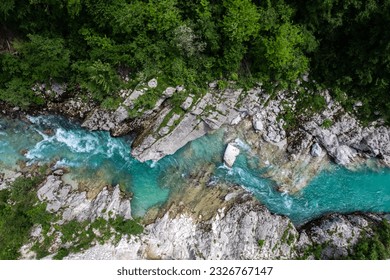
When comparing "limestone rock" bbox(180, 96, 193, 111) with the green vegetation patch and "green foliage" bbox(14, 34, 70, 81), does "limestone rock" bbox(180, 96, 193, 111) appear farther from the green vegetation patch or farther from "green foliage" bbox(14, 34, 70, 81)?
the green vegetation patch

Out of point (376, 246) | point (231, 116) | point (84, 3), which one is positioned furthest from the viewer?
point (231, 116)

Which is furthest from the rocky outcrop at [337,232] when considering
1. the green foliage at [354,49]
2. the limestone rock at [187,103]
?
the limestone rock at [187,103]

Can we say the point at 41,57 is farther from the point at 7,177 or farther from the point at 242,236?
the point at 242,236

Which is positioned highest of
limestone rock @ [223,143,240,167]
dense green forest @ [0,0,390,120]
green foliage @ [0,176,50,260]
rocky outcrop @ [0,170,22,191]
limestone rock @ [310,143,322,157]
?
dense green forest @ [0,0,390,120]

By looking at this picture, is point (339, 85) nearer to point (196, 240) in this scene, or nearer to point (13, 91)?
point (196, 240)

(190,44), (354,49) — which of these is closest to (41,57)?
(190,44)

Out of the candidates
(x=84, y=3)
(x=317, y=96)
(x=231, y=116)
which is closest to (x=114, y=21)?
(x=84, y=3)

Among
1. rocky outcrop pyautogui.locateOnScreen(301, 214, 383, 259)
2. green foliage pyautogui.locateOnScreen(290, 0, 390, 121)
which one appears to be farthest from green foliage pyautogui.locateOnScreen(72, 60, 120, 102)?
rocky outcrop pyautogui.locateOnScreen(301, 214, 383, 259)

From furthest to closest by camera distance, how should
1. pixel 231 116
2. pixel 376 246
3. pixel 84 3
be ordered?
pixel 231 116
pixel 376 246
pixel 84 3
